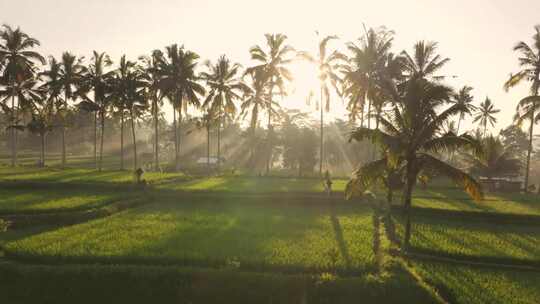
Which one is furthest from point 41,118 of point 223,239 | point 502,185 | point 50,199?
point 502,185

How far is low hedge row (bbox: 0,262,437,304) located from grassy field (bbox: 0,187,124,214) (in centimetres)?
898

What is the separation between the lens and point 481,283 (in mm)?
12477

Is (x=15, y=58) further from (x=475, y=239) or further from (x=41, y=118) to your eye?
(x=475, y=239)

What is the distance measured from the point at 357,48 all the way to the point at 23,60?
3665 centimetres

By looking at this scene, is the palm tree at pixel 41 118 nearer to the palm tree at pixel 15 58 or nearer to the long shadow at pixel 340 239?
the palm tree at pixel 15 58

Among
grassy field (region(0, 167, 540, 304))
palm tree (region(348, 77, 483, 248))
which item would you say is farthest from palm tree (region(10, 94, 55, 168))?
palm tree (region(348, 77, 483, 248))

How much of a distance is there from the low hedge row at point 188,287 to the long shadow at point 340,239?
1564 mm

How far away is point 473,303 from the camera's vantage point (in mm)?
10977

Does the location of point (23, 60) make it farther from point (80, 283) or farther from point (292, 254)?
point (292, 254)

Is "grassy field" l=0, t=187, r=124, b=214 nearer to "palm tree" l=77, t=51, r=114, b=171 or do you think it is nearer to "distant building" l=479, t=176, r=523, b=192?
"palm tree" l=77, t=51, r=114, b=171

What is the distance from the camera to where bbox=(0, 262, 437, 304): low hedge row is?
11539 millimetres

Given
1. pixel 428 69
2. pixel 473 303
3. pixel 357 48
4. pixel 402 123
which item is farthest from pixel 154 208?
pixel 428 69

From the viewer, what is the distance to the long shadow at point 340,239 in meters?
13.6

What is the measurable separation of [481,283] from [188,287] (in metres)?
10.4
